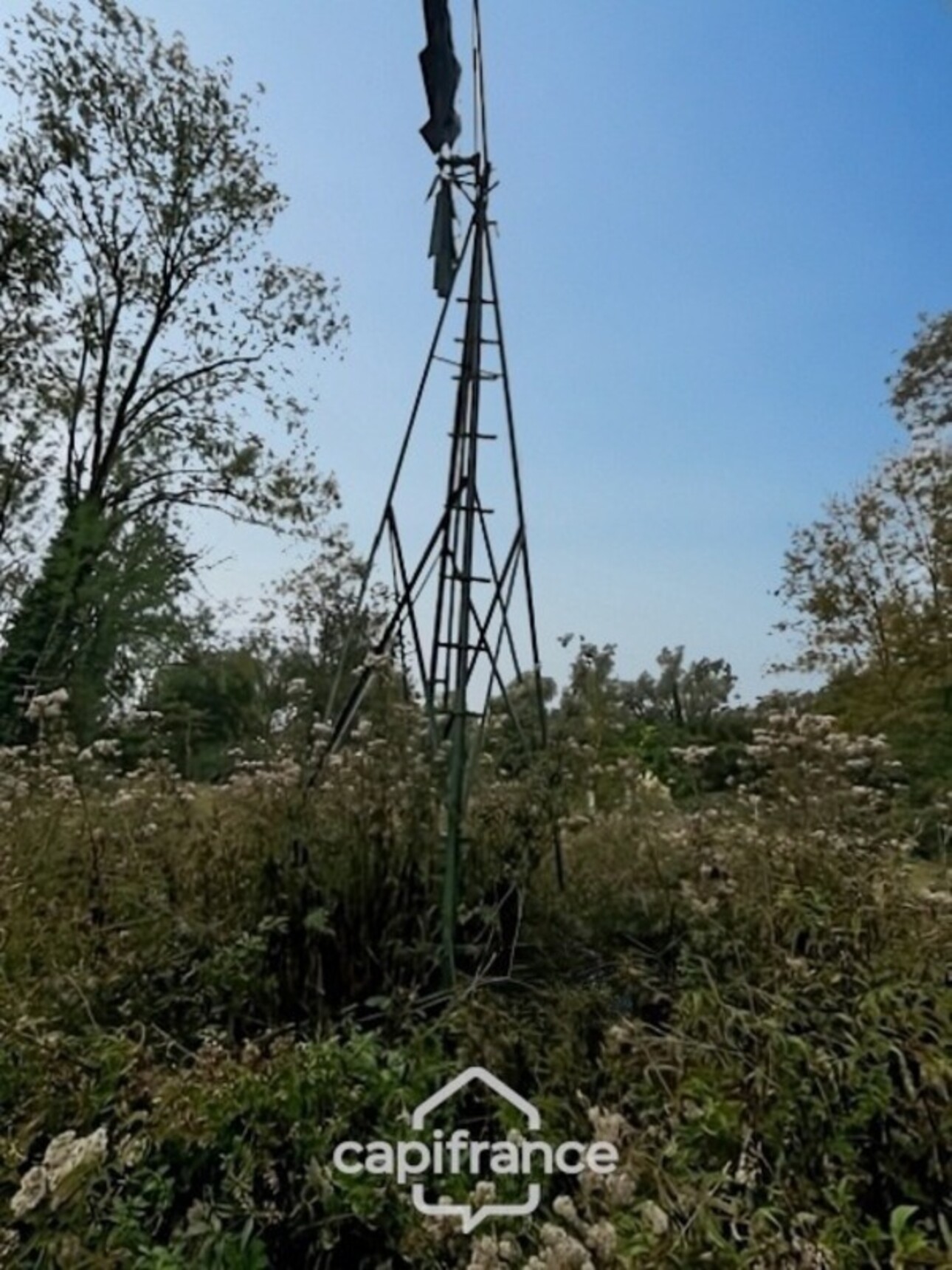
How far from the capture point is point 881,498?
9.91 m

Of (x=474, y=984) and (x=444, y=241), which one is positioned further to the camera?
(x=444, y=241)

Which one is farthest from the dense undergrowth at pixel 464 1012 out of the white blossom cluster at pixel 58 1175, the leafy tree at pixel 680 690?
the leafy tree at pixel 680 690

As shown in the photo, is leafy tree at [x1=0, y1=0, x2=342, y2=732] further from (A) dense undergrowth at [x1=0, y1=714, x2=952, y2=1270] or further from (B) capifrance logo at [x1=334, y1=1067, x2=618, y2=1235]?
(B) capifrance logo at [x1=334, y1=1067, x2=618, y2=1235]

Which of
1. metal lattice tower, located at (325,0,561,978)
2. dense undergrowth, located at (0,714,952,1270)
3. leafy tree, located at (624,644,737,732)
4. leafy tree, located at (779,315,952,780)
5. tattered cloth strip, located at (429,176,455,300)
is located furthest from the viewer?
leafy tree, located at (779,315,952,780)

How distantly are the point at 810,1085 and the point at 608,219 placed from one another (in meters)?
4.26

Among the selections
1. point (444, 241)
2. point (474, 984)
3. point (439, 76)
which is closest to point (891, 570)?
point (444, 241)

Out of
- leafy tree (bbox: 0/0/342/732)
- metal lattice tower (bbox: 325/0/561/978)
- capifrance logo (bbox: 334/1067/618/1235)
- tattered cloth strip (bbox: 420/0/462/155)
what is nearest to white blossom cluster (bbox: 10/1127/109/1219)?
capifrance logo (bbox: 334/1067/618/1235)

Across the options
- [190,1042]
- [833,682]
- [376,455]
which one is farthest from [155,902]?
[833,682]

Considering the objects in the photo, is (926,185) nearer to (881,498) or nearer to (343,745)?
(343,745)

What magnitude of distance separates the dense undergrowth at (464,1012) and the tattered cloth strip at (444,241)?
1300mm

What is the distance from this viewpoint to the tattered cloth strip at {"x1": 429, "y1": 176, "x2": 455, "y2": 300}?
8.23 ft

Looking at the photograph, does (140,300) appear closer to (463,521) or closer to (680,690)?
(680,690)

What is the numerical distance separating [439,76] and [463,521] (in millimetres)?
1223

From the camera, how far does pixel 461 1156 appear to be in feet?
4.48
